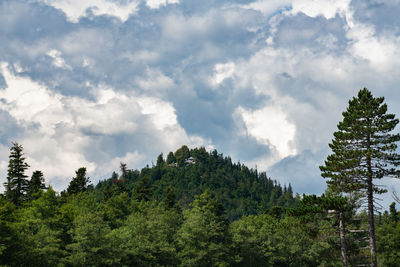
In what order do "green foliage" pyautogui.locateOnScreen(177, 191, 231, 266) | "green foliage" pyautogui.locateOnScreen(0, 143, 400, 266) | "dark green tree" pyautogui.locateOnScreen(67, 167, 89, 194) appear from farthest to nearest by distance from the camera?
"dark green tree" pyautogui.locateOnScreen(67, 167, 89, 194) → "green foliage" pyautogui.locateOnScreen(177, 191, 231, 266) → "green foliage" pyautogui.locateOnScreen(0, 143, 400, 266)

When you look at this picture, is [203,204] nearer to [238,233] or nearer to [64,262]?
[238,233]

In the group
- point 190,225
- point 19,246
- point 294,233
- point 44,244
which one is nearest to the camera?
point 19,246

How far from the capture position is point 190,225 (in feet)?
198

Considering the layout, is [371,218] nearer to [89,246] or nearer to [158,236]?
[158,236]

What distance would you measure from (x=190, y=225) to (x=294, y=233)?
105 feet

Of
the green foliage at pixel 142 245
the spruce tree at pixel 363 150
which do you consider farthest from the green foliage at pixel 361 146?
the green foliage at pixel 142 245

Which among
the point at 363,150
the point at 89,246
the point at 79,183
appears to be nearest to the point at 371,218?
the point at 363,150

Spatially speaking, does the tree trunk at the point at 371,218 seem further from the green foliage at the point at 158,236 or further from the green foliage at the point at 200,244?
the green foliage at the point at 200,244

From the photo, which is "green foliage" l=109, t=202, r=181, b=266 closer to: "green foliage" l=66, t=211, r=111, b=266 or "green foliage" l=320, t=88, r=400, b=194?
"green foliage" l=66, t=211, r=111, b=266

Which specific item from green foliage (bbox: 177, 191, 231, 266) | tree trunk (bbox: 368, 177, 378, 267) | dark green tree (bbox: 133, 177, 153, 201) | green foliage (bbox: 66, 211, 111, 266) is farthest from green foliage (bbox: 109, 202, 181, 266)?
dark green tree (bbox: 133, 177, 153, 201)

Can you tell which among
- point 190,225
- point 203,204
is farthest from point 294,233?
point 190,225

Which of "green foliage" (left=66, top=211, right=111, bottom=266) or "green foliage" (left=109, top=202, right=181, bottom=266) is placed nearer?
"green foliage" (left=66, top=211, right=111, bottom=266)

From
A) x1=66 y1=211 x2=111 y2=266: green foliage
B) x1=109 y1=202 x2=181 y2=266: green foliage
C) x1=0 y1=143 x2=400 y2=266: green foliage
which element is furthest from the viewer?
x1=109 y1=202 x2=181 y2=266: green foliage

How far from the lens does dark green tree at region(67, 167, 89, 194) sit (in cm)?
9406
